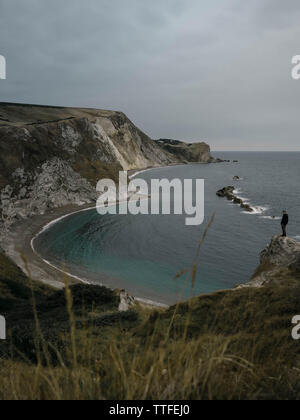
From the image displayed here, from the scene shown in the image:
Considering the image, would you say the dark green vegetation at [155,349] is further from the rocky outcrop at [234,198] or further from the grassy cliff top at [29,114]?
the grassy cliff top at [29,114]

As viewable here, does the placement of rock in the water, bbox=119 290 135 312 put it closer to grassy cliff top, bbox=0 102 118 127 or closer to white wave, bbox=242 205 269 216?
white wave, bbox=242 205 269 216

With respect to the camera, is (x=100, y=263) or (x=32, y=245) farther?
(x=32, y=245)

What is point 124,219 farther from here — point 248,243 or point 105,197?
point 248,243

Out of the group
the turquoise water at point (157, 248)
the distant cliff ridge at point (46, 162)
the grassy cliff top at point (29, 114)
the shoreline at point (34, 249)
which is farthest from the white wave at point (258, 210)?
the grassy cliff top at point (29, 114)

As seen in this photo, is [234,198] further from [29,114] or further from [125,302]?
[29,114]

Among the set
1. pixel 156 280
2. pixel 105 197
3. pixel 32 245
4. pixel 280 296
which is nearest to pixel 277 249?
pixel 280 296
